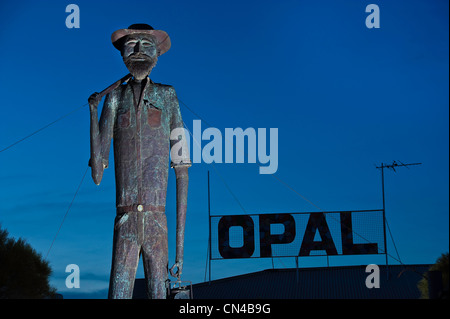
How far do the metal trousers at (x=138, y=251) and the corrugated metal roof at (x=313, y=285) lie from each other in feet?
47.5

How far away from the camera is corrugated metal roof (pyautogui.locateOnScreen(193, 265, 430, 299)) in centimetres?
2241

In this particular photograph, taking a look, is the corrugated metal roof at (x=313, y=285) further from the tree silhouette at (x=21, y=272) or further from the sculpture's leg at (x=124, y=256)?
the sculpture's leg at (x=124, y=256)

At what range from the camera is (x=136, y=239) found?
8.12 meters

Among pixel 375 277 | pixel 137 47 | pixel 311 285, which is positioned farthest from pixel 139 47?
pixel 311 285

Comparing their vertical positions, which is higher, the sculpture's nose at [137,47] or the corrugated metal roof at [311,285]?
the sculpture's nose at [137,47]

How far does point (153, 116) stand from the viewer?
8469 millimetres

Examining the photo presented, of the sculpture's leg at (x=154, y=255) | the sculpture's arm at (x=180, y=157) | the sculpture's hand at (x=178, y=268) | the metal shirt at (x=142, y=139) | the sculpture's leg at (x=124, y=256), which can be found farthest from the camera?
the sculpture's arm at (x=180, y=157)

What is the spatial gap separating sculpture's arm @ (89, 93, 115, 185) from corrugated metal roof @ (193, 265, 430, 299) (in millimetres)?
14700

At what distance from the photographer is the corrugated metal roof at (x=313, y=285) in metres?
22.4

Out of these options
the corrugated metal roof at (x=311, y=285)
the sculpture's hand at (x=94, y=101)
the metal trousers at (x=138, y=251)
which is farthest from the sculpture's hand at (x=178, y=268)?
the corrugated metal roof at (x=311, y=285)

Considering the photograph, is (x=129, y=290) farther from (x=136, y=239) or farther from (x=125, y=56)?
(x=125, y=56)

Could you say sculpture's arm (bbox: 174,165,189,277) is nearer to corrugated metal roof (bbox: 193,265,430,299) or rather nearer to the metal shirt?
the metal shirt
